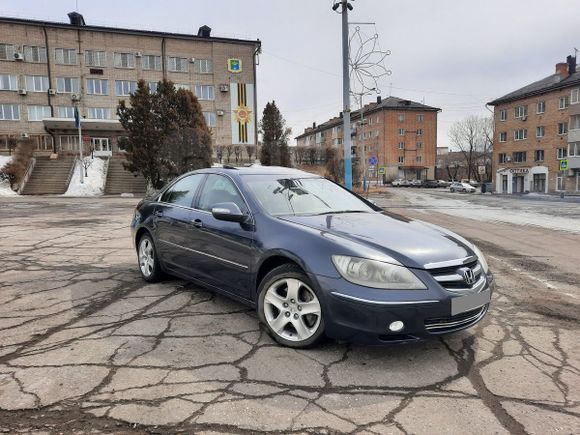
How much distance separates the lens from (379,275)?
3082 millimetres

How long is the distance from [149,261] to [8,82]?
48.6m

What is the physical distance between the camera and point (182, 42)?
47.6 meters

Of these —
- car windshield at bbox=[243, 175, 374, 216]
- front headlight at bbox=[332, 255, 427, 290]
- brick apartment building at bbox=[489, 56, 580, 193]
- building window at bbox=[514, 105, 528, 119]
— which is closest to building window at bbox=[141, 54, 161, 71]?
brick apartment building at bbox=[489, 56, 580, 193]

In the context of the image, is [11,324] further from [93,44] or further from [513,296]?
[93,44]

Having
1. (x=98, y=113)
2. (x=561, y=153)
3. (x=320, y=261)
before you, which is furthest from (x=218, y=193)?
Answer: (x=561, y=153)

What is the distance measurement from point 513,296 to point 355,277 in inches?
121

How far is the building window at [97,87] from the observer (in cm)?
4547

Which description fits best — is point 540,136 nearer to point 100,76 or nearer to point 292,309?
point 100,76

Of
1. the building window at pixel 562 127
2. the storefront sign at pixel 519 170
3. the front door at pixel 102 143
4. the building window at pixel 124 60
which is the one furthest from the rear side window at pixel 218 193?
the storefront sign at pixel 519 170

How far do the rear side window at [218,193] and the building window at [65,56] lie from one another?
4809cm

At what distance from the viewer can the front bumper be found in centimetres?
300

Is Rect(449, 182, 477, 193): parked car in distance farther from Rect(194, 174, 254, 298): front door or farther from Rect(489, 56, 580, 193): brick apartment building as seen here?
Rect(194, 174, 254, 298): front door

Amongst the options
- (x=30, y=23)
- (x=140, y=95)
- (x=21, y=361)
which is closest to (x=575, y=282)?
(x=21, y=361)

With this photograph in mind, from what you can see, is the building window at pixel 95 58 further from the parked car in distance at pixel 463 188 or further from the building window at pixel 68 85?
the parked car in distance at pixel 463 188
